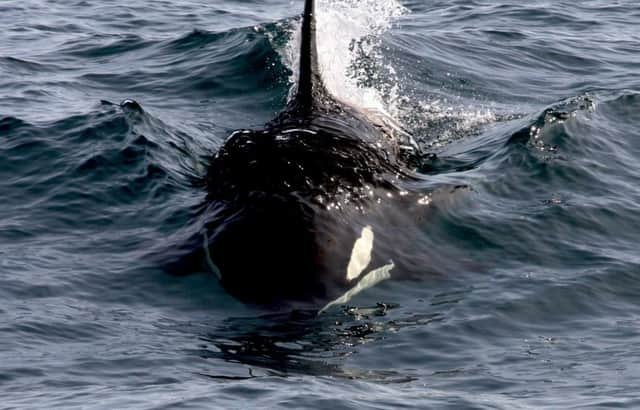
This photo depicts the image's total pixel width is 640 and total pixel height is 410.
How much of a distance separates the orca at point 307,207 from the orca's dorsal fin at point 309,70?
0.07ft

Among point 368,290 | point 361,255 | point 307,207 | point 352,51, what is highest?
point 352,51

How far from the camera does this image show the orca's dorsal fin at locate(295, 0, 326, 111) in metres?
15.1

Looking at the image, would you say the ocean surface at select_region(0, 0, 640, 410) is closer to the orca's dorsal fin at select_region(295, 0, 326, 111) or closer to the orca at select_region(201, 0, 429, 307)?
the orca at select_region(201, 0, 429, 307)

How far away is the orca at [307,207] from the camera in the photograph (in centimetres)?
1159

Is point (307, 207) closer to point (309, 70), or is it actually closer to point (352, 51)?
point (309, 70)

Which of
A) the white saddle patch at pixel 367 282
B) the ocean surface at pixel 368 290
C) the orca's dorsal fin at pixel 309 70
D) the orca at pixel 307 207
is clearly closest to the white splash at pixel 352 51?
the ocean surface at pixel 368 290

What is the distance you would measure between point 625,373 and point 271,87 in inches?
447

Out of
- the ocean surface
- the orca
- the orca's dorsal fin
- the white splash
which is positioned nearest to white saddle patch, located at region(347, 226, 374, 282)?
the orca

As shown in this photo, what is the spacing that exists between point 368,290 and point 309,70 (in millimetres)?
4309

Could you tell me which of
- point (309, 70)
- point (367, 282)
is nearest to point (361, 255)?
point (367, 282)

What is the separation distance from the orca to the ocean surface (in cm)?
30

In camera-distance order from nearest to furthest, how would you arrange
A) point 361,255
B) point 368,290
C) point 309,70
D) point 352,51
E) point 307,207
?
1. point 368,290
2. point 361,255
3. point 307,207
4. point 309,70
5. point 352,51

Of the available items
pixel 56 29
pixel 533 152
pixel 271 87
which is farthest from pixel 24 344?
pixel 56 29

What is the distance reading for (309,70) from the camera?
1520 centimetres
